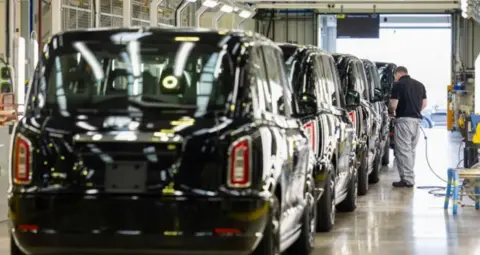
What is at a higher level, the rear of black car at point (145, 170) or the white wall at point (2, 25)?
the white wall at point (2, 25)

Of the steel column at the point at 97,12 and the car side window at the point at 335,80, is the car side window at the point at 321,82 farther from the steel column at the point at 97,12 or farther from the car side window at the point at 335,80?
the steel column at the point at 97,12

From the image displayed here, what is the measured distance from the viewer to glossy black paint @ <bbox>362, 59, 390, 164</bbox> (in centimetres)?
1845

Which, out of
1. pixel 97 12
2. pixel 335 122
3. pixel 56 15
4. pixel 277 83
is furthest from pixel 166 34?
pixel 97 12

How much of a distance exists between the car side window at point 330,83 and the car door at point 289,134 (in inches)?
124

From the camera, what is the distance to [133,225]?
700 centimetres

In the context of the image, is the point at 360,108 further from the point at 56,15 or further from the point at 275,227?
the point at 275,227

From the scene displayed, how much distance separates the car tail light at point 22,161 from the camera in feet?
23.4

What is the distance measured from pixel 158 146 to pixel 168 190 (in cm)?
28

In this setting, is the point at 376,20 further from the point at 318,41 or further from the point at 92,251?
the point at 92,251

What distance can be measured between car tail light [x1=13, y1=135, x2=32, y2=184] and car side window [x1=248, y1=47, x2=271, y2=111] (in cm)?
147

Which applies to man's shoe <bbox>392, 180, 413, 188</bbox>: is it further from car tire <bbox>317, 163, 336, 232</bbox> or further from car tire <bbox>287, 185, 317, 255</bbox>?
car tire <bbox>287, 185, 317, 255</bbox>

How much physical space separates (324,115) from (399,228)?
163cm

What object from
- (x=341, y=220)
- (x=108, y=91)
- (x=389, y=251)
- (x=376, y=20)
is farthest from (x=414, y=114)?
(x=376, y=20)

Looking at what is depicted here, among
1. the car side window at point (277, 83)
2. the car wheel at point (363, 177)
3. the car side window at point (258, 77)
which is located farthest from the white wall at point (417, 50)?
the car side window at point (258, 77)
